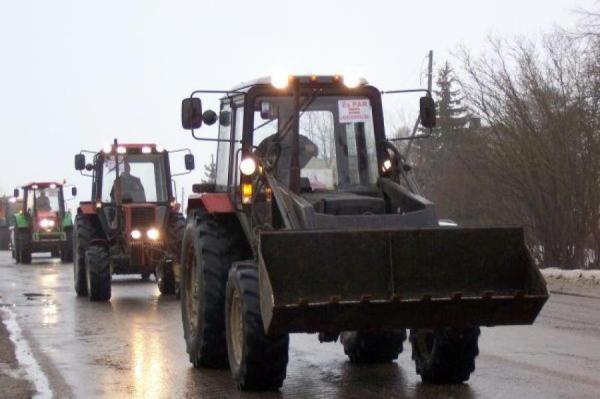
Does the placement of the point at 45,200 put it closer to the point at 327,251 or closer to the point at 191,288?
the point at 191,288

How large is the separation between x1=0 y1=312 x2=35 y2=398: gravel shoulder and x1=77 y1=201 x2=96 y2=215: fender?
8.52 metres

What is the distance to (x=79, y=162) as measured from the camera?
→ 71.9ft

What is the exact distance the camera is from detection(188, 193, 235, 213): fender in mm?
10328

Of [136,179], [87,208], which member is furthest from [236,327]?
[136,179]

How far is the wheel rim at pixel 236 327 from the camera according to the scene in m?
9.12

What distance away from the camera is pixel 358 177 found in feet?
34.3

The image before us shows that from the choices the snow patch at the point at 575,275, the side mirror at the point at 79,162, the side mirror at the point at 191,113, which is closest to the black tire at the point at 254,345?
the side mirror at the point at 191,113

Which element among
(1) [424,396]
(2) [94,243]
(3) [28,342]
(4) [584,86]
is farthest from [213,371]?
(4) [584,86]

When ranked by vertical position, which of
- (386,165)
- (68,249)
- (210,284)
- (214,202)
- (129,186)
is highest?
(129,186)

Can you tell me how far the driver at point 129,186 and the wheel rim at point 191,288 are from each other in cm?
1038

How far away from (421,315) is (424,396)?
2.58 feet

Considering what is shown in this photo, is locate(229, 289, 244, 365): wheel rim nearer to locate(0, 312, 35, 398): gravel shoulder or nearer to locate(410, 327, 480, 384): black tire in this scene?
locate(410, 327, 480, 384): black tire

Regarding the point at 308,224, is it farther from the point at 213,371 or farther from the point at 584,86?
the point at 584,86

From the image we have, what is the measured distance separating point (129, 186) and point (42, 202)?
55.3 feet
